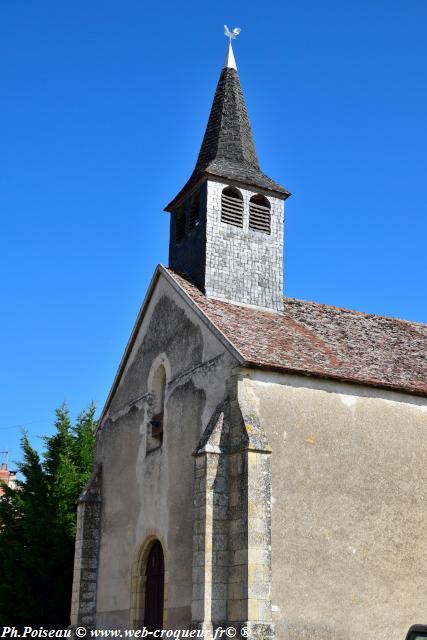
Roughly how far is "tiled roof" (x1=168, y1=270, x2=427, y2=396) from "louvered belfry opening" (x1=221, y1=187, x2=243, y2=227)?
1.95m

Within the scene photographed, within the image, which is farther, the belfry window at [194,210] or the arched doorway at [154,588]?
the belfry window at [194,210]

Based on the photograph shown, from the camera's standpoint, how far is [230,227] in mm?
19266

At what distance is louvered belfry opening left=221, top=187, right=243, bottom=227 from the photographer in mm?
19375

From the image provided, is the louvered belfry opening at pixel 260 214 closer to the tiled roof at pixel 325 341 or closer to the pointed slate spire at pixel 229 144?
the pointed slate spire at pixel 229 144

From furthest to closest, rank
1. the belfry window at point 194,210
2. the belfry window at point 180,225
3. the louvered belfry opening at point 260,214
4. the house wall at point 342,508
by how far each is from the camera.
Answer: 1. the belfry window at point 180,225
2. the belfry window at point 194,210
3. the louvered belfry opening at point 260,214
4. the house wall at point 342,508

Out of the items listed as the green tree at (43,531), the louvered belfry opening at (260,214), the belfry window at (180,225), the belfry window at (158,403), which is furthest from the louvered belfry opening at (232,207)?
the green tree at (43,531)

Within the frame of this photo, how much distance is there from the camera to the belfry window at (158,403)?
714 inches

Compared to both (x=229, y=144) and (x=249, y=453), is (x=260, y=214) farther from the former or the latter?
(x=249, y=453)

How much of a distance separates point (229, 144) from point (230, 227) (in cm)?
296

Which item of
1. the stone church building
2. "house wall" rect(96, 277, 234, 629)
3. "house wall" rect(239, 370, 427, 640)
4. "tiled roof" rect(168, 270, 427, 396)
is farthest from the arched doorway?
"tiled roof" rect(168, 270, 427, 396)

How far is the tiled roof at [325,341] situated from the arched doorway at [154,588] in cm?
507

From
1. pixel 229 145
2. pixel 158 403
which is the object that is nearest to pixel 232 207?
pixel 229 145

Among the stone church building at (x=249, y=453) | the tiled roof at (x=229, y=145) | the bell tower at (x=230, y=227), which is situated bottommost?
the stone church building at (x=249, y=453)

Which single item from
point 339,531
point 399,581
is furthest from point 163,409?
point 399,581
